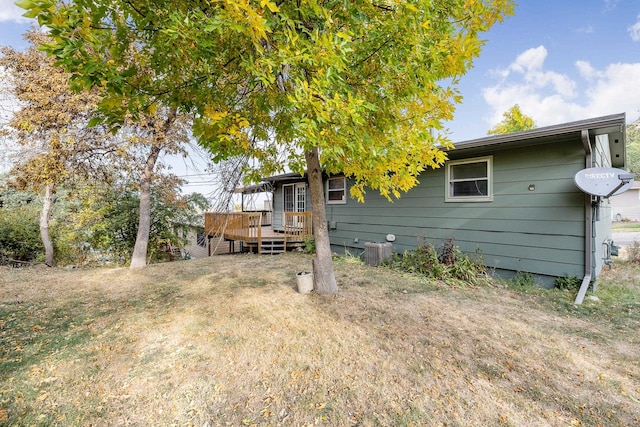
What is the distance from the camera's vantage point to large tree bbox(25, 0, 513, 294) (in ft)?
7.62

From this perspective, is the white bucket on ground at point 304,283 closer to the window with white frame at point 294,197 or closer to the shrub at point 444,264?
the shrub at point 444,264

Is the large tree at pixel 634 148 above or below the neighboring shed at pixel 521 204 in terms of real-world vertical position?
above

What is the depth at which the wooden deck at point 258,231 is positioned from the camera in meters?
9.51

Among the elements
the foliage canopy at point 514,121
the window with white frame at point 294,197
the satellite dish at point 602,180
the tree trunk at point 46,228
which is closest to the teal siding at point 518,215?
the satellite dish at point 602,180

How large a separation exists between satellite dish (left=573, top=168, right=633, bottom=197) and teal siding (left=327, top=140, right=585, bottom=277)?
46 cm

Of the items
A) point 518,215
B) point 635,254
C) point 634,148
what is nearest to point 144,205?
point 518,215

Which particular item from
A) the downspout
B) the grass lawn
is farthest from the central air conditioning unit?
the downspout

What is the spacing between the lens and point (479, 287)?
511 cm

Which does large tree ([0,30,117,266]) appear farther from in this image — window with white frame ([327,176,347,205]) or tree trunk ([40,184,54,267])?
window with white frame ([327,176,347,205])

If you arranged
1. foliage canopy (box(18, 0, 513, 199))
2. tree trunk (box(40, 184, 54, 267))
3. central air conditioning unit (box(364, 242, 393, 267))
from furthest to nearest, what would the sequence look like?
tree trunk (box(40, 184, 54, 267)) < central air conditioning unit (box(364, 242, 393, 267)) < foliage canopy (box(18, 0, 513, 199))

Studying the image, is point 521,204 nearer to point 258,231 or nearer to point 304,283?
point 304,283

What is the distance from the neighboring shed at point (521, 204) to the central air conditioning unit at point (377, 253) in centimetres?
54

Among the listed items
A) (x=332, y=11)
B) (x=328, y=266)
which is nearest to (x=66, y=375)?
(x=328, y=266)

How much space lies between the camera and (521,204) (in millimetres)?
5340
